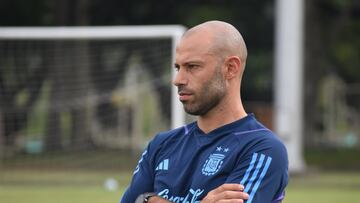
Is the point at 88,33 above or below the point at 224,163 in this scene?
below

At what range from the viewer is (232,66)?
3928 millimetres

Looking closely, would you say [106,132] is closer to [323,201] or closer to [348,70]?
[323,201]

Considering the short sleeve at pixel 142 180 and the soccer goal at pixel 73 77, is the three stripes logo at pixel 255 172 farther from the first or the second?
the soccer goal at pixel 73 77

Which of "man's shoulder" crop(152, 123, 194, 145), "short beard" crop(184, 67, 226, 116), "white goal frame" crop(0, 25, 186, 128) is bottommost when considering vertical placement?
"white goal frame" crop(0, 25, 186, 128)

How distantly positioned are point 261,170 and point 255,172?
0.08ft

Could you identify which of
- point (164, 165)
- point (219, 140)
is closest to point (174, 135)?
point (164, 165)

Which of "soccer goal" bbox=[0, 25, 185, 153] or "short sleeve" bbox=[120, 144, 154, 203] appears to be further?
"soccer goal" bbox=[0, 25, 185, 153]

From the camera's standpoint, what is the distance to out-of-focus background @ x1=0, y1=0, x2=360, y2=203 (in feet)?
49.2

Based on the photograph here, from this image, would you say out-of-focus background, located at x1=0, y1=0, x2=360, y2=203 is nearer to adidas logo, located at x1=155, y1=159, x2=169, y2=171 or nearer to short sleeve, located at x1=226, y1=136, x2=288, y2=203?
adidas logo, located at x1=155, y1=159, x2=169, y2=171

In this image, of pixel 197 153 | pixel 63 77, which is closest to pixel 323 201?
pixel 63 77

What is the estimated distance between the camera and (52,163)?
17.1 m

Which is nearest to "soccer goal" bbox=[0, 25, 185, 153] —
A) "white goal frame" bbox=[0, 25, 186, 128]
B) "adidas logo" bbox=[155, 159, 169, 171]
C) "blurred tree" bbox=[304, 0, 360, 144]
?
"white goal frame" bbox=[0, 25, 186, 128]

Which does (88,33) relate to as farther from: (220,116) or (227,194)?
(227,194)

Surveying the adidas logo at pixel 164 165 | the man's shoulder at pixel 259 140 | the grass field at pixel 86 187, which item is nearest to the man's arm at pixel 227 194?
the man's shoulder at pixel 259 140
